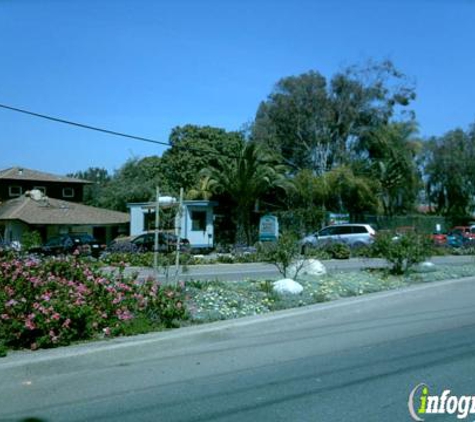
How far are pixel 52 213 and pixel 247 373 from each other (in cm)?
3682

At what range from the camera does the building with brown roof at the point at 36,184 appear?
50250 mm

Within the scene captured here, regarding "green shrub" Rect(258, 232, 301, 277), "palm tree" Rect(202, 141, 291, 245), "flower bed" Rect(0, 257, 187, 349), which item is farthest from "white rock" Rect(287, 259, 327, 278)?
"palm tree" Rect(202, 141, 291, 245)

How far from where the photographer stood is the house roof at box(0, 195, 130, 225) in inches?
1545

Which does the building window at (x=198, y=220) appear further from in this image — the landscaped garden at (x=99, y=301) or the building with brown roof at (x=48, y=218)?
the landscaped garden at (x=99, y=301)

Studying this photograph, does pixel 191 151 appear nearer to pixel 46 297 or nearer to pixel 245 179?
pixel 245 179

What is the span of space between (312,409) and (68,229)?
38.7m

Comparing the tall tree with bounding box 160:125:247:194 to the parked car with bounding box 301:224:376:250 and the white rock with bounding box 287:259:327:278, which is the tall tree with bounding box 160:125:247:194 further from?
the white rock with bounding box 287:259:327:278

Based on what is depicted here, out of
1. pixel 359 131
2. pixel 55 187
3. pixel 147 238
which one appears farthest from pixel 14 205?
pixel 359 131

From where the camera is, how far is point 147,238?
31578mm

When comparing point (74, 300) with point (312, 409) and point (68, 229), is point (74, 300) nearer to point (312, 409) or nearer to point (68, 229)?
point (312, 409)

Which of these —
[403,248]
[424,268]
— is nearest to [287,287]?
[403,248]

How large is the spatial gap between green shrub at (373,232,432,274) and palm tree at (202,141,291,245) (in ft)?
66.9

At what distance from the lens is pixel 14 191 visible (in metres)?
50.7
